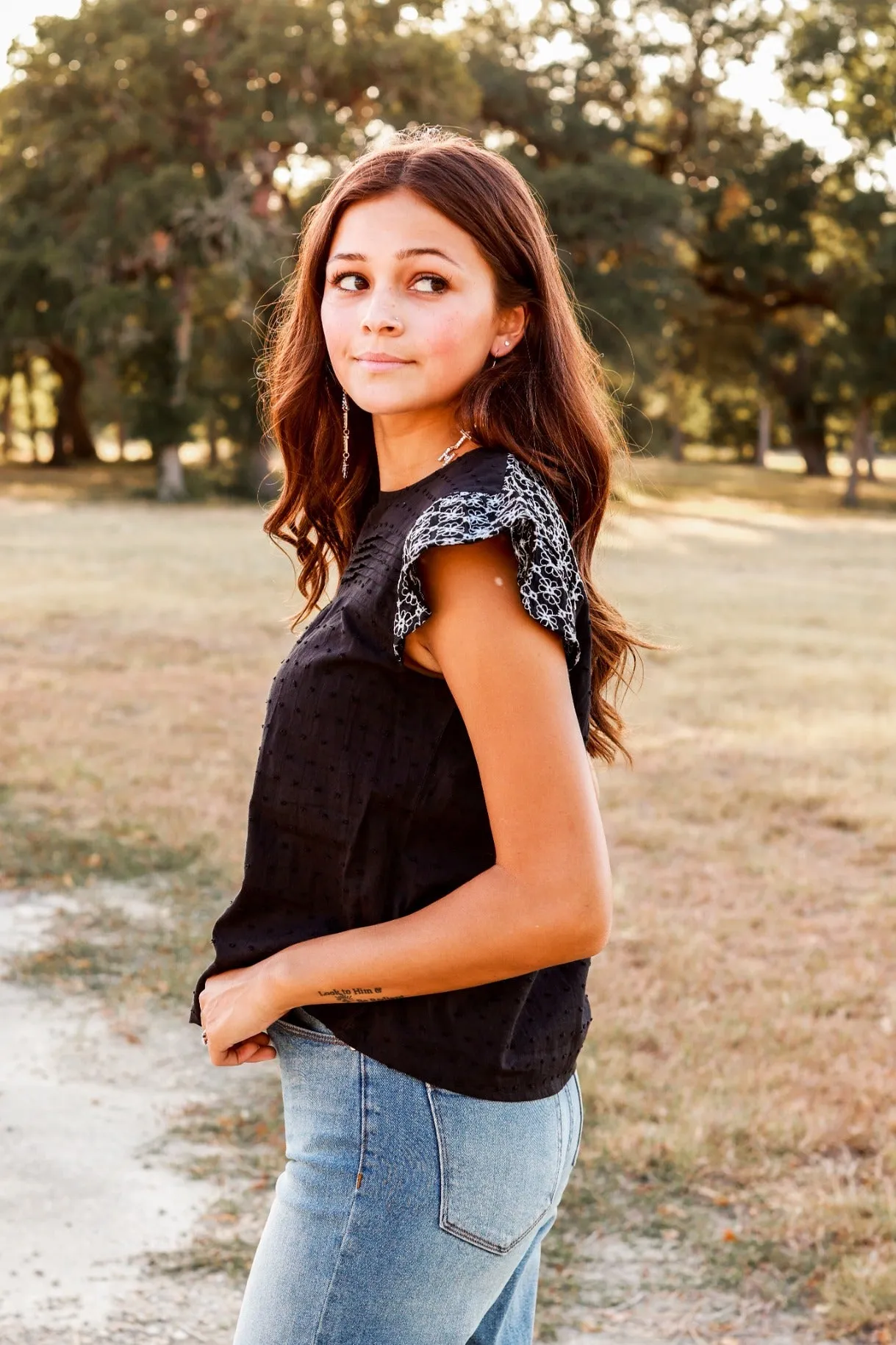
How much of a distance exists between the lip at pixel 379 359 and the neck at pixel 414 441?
0.06m

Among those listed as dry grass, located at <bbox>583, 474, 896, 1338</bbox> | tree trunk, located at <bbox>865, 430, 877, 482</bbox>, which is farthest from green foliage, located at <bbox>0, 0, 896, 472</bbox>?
dry grass, located at <bbox>583, 474, 896, 1338</bbox>

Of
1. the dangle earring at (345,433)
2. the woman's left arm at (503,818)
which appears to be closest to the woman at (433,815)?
the woman's left arm at (503,818)

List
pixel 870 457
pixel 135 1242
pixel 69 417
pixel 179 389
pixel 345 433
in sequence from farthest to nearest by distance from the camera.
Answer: pixel 870 457, pixel 69 417, pixel 179 389, pixel 135 1242, pixel 345 433

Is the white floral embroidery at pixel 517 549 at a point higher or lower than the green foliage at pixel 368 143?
lower

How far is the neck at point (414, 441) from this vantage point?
Answer: 162cm

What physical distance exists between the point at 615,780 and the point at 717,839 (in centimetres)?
116

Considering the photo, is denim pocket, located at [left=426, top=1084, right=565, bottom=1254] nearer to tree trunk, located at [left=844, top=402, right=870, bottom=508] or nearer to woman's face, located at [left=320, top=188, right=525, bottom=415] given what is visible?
woman's face, located at [left=320, top=188, right=525, bottom=415]

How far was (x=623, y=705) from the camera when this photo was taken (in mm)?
9094

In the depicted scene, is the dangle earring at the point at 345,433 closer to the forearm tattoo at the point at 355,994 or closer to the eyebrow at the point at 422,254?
the eyebrow at the point at 422,254

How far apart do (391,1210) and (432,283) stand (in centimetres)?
98

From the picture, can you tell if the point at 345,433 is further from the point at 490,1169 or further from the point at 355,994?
the point at 490,1169

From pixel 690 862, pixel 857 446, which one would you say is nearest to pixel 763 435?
pixel 857 446

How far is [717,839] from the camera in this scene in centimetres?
683

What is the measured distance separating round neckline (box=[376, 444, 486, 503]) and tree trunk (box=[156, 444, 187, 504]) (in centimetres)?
2937
